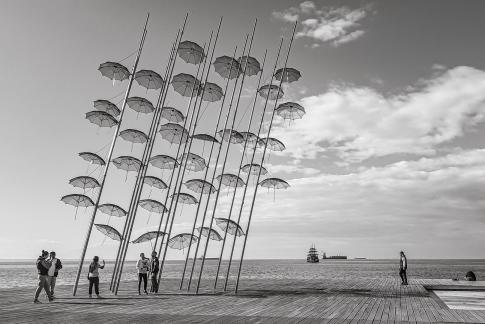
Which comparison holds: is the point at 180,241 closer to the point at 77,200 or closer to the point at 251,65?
the point at 77,200

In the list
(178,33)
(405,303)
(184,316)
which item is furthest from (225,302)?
(178,33)

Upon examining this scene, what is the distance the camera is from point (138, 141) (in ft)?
69.2

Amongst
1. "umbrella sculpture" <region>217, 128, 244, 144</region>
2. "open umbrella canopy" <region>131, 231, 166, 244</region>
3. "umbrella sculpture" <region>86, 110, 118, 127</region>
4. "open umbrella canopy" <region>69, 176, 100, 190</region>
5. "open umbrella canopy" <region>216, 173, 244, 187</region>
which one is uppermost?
"umbrella sculpture" <region>217, 128, 244, 144</region>

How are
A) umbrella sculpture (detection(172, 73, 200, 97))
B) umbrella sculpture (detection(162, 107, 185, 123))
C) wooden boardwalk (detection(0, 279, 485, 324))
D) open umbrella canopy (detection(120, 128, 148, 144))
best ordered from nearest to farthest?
wooden boardwalk (detection(0, 279, 485, 324)) < open umbrella canopy (detection(120, 128, 148, 144)) < umbrella sculpture (detection(172, 73, 200, 97)) < umbrella sculpture (detection(162, 107, 185, 123))

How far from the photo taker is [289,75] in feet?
74.9

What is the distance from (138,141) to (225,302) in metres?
10.0

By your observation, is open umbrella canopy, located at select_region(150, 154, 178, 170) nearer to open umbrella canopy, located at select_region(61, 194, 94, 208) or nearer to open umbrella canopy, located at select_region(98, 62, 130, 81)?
open umbrella canopy, located at select_region(61, 194, 94, 208)

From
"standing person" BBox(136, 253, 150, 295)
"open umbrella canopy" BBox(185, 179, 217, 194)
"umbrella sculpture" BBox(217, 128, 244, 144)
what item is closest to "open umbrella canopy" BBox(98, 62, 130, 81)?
"umbrella sculpture" BBox(217, 128, 244, 144)

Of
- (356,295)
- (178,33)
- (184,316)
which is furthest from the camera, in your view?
(178,33)

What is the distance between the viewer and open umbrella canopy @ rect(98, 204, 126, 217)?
20.0 m

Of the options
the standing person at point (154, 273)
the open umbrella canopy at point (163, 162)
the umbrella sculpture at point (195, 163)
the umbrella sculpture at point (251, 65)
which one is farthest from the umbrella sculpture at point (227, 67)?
the standing person at point (154, 273)

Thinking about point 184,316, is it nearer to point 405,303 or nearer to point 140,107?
point 405,303

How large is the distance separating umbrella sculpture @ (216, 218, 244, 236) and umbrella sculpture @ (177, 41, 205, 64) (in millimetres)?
9078

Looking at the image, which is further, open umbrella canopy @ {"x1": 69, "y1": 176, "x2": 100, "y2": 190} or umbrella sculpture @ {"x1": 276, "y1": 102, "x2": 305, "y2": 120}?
umbrella sculpture @ {"x1": 276, "y1": 102, "x2": 305, "y2": 120}
